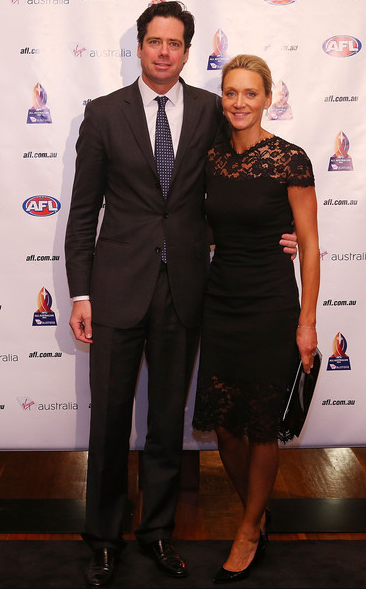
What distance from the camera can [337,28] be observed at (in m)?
2.99

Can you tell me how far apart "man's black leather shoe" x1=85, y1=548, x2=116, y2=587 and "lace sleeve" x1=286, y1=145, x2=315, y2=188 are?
1.44 m

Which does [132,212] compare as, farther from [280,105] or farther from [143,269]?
[280,105]

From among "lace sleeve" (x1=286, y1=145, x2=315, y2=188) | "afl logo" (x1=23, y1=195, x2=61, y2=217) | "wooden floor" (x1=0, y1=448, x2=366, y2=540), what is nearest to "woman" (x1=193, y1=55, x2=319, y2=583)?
"lace sleeve" (x1=286, y1=145, x2=315, y2=188)

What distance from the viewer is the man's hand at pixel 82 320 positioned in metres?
2.58

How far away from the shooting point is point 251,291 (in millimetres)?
2449

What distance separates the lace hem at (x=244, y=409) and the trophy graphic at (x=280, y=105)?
1.17m

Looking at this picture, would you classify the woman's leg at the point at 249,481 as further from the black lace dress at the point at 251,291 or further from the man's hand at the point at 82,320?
the man's hand at the point at 82,320

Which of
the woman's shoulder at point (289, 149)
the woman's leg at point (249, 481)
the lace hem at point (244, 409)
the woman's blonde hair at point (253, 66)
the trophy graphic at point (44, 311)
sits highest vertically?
the woman's blonde hair at point (253, 66)

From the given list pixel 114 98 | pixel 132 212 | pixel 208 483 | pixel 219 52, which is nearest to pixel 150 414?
pixel 132 212

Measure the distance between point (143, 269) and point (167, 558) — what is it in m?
1.04

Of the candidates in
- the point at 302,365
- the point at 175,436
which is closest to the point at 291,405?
the point at 302,365

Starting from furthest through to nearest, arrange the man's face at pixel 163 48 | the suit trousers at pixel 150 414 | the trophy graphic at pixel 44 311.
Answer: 1. the trophy graphic at pixel 44 311
2. the suit trousers at pixel 150 414
3. the man's face at pixel 163 48

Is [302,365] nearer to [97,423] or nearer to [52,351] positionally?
[97,423]

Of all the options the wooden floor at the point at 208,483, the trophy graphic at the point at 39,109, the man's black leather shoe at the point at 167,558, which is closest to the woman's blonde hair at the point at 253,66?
the trophy graphic at the point at 39,109
